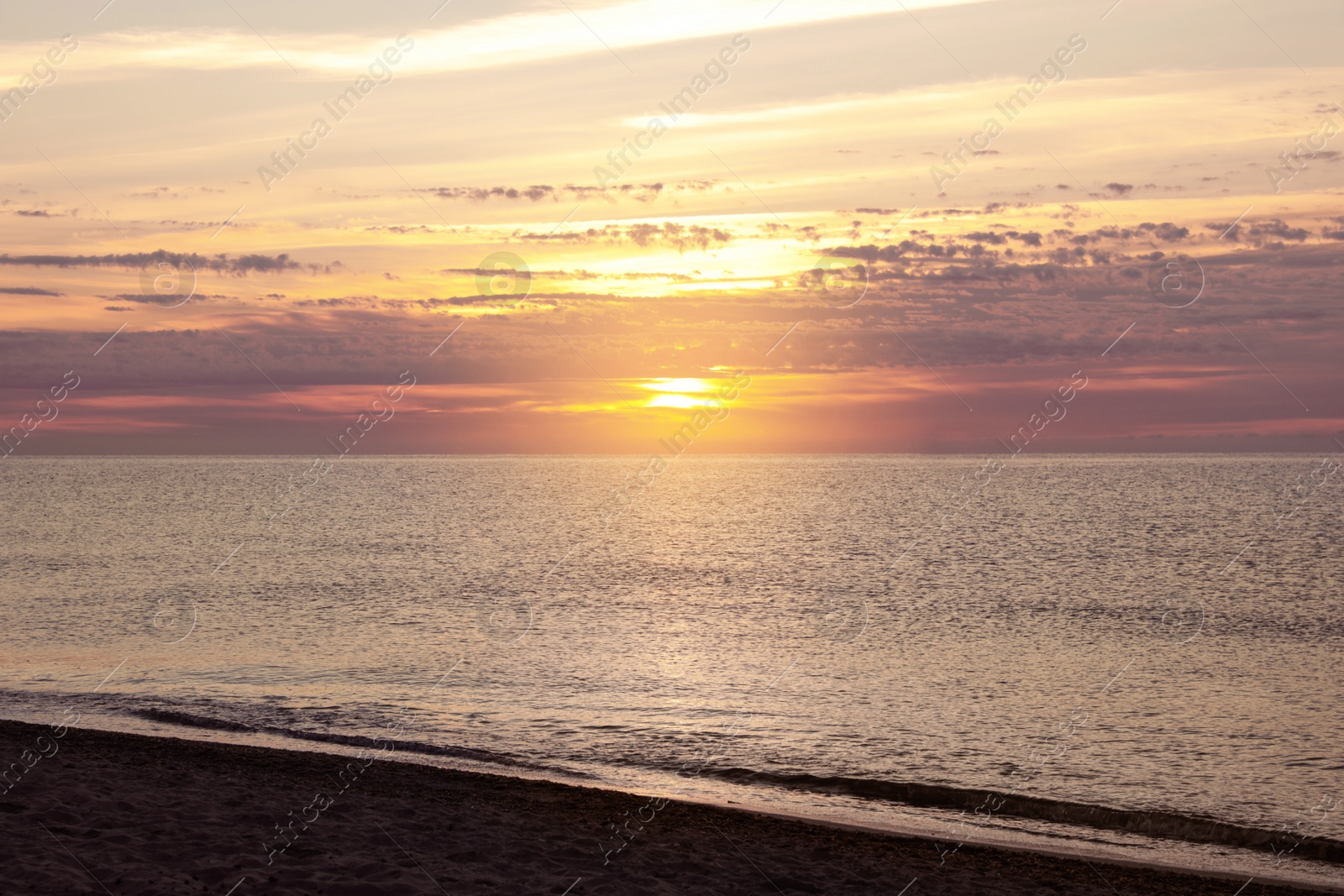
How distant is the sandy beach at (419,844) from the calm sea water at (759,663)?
2604 millimetres

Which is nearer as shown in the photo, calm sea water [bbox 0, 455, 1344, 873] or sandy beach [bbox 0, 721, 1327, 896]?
sandy beach [bbox 0, 721, 1327, 896]

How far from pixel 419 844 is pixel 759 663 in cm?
2014

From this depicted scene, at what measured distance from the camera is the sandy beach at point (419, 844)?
1270cm

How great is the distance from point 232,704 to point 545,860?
50.8 feet

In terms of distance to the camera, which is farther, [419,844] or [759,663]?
[759,663]

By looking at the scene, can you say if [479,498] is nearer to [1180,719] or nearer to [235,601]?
[235,601]

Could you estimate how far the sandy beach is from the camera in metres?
12.7

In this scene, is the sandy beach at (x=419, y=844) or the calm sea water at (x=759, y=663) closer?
the sandy beach at (x=419, y=844)

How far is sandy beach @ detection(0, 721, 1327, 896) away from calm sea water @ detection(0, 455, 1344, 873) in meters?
2.60

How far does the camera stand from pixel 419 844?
14531 mm

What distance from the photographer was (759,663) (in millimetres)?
33438

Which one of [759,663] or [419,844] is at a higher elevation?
[419,844]

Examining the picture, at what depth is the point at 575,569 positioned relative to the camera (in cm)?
6675

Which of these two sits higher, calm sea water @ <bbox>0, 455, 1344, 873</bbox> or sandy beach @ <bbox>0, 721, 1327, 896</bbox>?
sandy beach @ <bbox>0, 721, 1327, 896</bbox>
